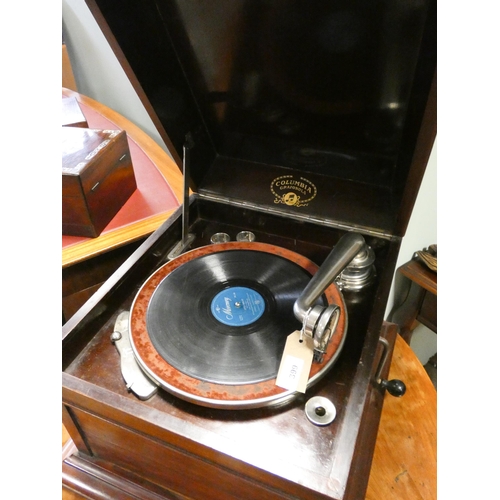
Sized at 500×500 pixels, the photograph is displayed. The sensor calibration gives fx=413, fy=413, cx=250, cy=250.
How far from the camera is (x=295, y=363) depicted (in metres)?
0.77

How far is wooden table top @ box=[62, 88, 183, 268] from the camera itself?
1330 millimetres

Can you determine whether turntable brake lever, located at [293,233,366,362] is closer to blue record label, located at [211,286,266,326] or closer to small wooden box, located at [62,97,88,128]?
blue record label, located at [211,286,266,326]

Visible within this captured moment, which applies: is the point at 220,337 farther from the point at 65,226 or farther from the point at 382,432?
the point at 65,226

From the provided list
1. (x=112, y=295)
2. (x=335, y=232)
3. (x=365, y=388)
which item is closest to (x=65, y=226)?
(x=112, y=295)

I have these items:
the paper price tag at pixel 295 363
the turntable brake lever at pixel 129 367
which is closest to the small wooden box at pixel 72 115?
the turntable brake lever at pixel 129 367

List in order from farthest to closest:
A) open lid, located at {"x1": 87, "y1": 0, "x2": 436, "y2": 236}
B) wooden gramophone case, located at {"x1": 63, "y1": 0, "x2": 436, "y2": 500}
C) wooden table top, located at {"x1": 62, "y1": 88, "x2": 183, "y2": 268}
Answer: wooden table top, located at {"x1": 62, "y1": 88, "x2": 183, "y2": 268} → open lid, located at {"x1": 87, "y1": 0, "x2": 436, "y2": 236} → wooden gramophone case, located at {"x1": 63, "y1": 0, "x2": 436, "y2": 500}

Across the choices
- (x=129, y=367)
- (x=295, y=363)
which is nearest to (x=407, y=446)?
(x=295, y=363)

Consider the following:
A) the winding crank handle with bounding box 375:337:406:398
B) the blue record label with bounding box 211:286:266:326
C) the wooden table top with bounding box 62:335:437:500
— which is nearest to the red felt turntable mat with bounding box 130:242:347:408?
the blue record label with bounding box 211:286:266:326

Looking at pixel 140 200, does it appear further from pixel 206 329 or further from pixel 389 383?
pixel 389 383

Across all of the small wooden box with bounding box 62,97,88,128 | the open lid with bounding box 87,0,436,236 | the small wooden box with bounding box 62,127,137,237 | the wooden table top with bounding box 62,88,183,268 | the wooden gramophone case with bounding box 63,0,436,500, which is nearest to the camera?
the wooden gramophone case with bounding box 63,0,436,500

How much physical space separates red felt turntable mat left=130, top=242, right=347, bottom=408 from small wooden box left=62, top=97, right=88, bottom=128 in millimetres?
906

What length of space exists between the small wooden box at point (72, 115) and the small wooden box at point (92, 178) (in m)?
0.18

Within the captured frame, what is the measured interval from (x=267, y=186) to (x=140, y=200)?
56cm

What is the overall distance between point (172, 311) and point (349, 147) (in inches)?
24.7
